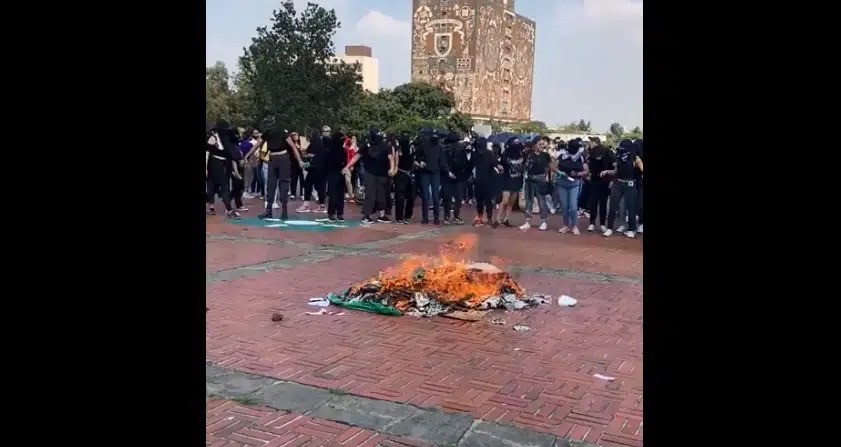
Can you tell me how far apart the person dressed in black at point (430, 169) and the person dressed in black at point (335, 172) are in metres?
1.42

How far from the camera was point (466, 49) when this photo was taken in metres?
43.8

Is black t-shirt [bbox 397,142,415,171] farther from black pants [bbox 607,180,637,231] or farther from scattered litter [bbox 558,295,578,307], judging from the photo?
scattered litter [bbox 558,295,578,307]

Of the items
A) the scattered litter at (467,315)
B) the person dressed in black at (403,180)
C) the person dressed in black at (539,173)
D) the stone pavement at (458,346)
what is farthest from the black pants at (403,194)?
the scattered litter at (467,315)

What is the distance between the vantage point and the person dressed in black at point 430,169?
13211 mm

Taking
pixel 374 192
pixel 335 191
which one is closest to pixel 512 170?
pixel 374 192

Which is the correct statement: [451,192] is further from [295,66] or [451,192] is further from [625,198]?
[295,66]

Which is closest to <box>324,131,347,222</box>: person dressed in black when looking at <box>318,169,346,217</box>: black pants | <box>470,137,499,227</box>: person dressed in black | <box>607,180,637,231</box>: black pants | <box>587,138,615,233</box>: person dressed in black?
<box>318,169,346,217</box>: black pants

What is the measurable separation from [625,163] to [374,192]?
14.7ft

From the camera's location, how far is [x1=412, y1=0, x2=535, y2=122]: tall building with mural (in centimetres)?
4341

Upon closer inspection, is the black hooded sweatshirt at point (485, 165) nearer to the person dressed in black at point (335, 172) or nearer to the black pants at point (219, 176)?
the person dressed in black at point (335, 172)
